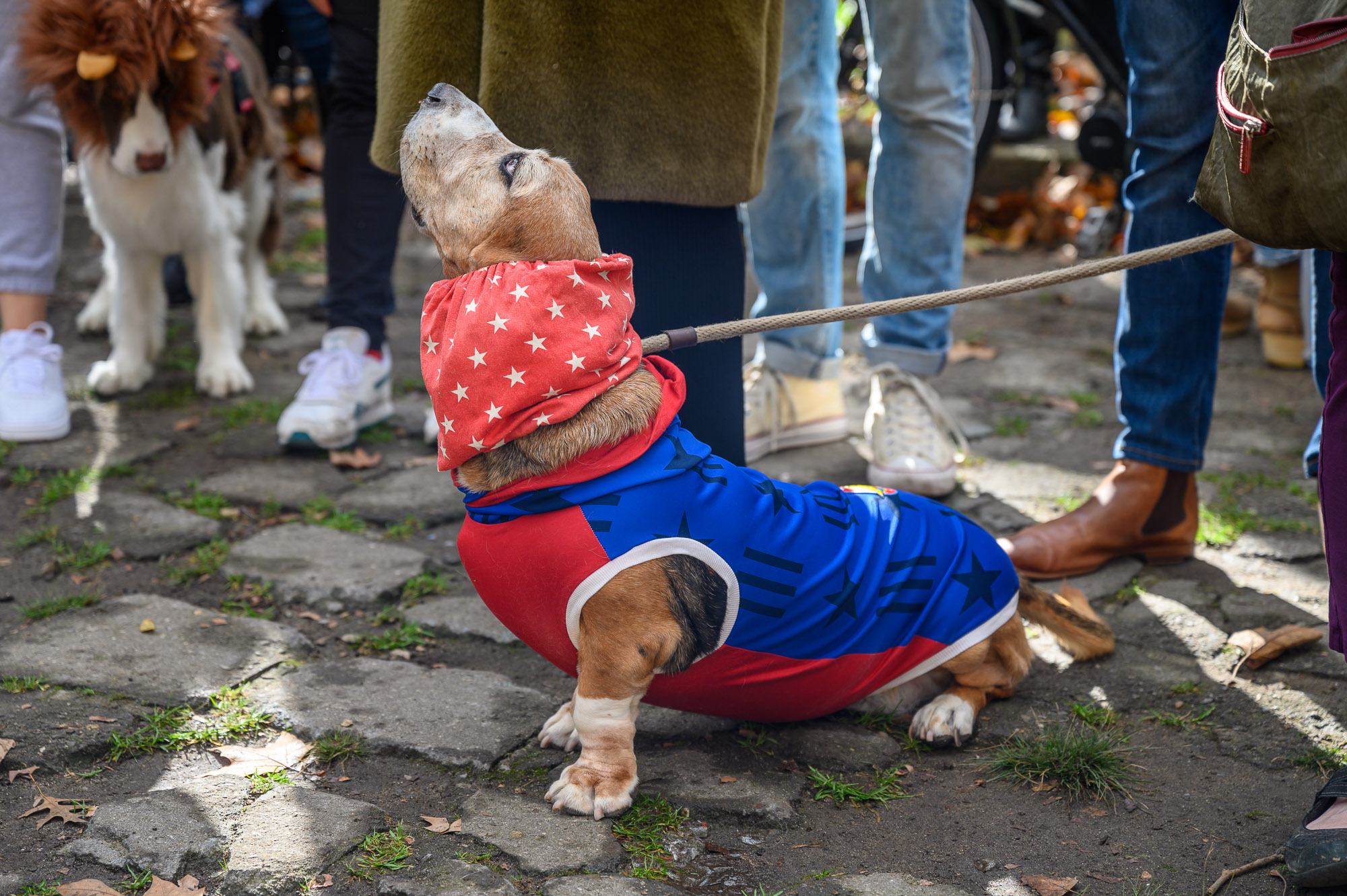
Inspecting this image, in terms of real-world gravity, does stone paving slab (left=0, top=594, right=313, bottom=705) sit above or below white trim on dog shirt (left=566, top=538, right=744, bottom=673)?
below

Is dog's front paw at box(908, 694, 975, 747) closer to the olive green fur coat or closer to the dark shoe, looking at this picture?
the dark shoe

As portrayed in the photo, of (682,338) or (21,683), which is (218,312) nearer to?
(21,683)

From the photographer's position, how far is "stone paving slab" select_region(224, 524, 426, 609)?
256 centimetres

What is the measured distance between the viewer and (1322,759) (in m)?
1.95

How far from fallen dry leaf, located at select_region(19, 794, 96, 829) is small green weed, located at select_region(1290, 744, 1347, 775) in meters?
1.99

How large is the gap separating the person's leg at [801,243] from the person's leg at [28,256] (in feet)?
6.91

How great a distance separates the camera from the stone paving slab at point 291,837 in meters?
1.58

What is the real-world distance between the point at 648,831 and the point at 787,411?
1909mm

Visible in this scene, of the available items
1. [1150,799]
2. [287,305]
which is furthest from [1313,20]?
[287,305]

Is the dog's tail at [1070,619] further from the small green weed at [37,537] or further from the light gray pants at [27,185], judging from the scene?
the light gray pants at [27,185]

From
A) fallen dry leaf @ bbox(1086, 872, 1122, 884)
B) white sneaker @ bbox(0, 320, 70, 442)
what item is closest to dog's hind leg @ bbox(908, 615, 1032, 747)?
fallen dry leaf @ bbox(1086, 872, 1122, 884)

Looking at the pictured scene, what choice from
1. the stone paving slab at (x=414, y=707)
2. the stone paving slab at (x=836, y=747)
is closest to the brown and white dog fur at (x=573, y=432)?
the stone paving slab at (x=414, y=707)

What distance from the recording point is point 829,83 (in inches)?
133

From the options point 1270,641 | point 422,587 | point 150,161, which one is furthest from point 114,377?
point 1270,641
